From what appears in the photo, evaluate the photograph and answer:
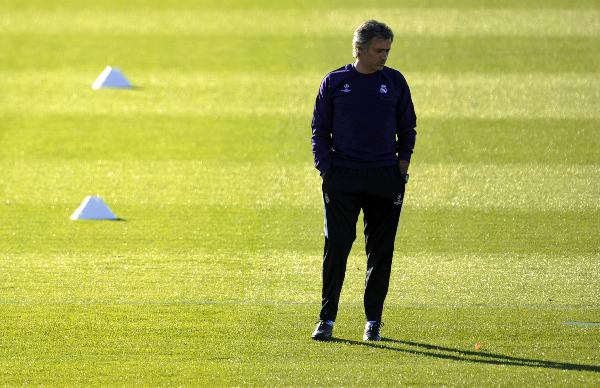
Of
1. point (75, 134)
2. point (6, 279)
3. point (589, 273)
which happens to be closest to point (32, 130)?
point (75, 134)

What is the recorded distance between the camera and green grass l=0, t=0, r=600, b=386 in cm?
722

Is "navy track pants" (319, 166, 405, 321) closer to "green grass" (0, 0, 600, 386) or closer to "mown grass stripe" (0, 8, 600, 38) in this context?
"green grass" (0, 0, 600, 386)

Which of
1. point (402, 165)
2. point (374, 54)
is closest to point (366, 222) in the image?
point (402, 165)

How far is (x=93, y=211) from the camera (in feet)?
36.2

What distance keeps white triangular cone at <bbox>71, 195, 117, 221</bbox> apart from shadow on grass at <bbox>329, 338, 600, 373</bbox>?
415 centimetres

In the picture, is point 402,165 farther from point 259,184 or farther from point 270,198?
point 259,184

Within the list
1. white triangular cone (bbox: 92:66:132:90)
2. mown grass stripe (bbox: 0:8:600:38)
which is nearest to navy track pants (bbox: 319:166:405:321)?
white triangular cone (bbox: 92:66:132:90)

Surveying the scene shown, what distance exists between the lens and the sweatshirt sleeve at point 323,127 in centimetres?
727

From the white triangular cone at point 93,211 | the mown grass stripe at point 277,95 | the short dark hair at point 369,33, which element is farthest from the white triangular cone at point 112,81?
the short dark hair at point 369,33

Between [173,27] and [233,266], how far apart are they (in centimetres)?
877

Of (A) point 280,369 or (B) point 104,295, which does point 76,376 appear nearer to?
(A) point 280,369

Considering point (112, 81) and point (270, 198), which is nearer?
point (270, 198)

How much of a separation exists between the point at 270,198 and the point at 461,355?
4.71 metres

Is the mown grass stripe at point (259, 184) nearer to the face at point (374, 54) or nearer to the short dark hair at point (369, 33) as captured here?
the face at point (374, 54)
